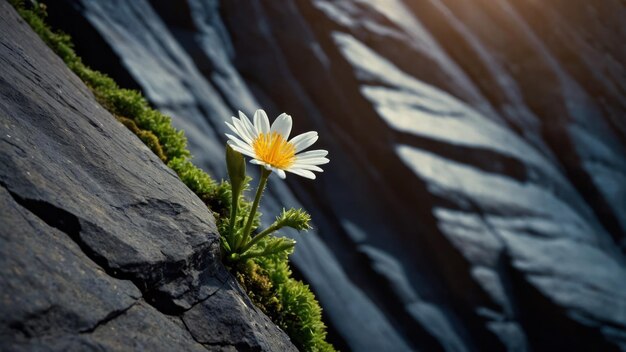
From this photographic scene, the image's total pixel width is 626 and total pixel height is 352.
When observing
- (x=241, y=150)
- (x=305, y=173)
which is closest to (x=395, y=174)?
(x=305, y=173)

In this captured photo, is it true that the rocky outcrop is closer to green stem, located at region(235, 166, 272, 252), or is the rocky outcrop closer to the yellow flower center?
green stem, located at region(235, 166, 272, 252)

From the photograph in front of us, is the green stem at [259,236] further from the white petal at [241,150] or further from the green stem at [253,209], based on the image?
the white petal at [241,150]

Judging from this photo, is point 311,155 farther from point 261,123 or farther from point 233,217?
point 233,217

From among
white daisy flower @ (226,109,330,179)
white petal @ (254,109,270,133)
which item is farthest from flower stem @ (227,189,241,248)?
white petal @ (254,109,270,133)

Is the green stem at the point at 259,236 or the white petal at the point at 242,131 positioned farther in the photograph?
the green stem at the point at 259,236

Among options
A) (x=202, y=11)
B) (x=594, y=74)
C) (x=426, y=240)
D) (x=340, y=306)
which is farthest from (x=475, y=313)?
(x=594, y=74)

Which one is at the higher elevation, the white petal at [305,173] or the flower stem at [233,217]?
the white petal at [305,173]

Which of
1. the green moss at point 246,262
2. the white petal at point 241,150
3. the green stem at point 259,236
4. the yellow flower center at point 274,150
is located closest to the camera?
the white petal at point 241,150

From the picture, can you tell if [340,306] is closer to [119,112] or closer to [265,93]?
[119,112]

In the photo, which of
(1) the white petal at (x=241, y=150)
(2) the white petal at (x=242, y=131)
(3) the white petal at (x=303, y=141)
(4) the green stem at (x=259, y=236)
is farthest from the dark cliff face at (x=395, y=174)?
(1) the white petal at (x=241, y=150)
